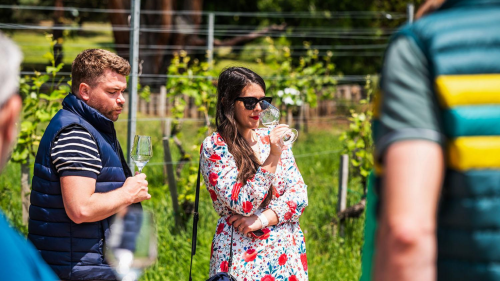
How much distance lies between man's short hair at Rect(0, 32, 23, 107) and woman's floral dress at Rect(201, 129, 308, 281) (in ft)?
5.08

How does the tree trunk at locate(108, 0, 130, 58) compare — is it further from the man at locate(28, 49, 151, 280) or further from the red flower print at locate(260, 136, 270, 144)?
the man at locate(28, 49, 151, 280)

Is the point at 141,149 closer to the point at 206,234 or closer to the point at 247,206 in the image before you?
the point at 247,206

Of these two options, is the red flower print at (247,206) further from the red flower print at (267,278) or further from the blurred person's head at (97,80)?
the blurred person's head at (97,80)

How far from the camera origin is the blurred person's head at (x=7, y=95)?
1.12 m

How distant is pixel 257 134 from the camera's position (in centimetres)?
301

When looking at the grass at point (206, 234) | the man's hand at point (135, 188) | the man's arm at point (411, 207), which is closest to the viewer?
the man's arm at point (411, 207)

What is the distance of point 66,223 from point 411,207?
167 cm

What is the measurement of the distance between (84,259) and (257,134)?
3.56 feet

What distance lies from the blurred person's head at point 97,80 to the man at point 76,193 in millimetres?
78

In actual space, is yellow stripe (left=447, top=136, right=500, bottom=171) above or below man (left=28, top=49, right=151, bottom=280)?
above

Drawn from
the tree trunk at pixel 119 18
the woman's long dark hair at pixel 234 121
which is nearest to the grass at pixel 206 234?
the woman's long dark hair at pixel 234 121

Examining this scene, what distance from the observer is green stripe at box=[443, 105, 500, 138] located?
1.13m

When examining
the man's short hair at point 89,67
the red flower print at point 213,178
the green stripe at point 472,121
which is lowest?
the red flower print at point 213,178

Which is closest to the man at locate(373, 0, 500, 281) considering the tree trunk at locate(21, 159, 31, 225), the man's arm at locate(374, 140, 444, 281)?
the man's arm at locate(374, 140, 444, 281)
